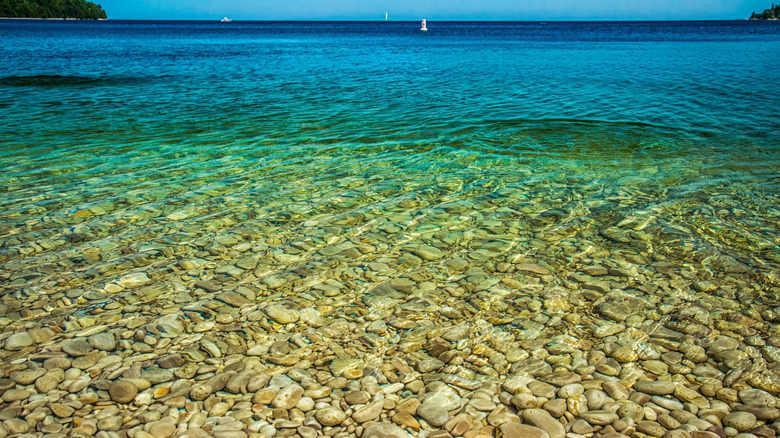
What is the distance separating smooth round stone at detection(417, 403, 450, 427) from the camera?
3.60m

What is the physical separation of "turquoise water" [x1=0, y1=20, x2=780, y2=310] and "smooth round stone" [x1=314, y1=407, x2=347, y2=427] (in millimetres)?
2369

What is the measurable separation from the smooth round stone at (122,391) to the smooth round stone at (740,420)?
176 inches

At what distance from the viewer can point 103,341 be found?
178 inches

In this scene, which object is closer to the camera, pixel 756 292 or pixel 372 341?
pixel 372 341

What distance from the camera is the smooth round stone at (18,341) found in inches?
174

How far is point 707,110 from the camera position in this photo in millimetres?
16359

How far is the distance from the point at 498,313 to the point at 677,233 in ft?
11.4

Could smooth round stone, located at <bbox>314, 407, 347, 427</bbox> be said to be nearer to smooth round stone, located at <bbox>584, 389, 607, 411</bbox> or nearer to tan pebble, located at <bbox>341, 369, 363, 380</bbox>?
tan pebble, located at <bbox>341, 369, 363, 380</bbox>

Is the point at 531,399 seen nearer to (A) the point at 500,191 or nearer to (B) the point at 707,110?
(A) the point at 500,191

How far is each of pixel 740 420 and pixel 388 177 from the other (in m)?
6.91

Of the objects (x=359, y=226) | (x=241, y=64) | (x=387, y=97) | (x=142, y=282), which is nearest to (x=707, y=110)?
(x=387, y=97)

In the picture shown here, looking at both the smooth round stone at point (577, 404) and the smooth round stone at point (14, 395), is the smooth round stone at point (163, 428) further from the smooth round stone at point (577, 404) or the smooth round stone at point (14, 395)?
the smooth round stone at point (577, 404)

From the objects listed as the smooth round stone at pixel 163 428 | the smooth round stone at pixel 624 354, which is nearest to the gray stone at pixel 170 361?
the smooth round stone at pixel 163 428

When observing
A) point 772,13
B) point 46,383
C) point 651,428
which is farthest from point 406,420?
point 772,13
